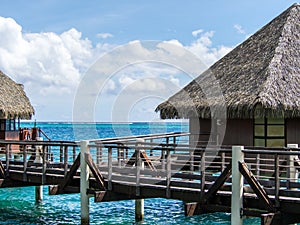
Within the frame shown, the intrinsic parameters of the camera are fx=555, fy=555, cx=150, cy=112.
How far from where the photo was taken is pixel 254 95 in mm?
14914

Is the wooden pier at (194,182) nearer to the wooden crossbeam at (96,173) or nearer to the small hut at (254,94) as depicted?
the wooden crossbeam at (96,173)

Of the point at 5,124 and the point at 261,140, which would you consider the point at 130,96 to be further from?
the point at 5,124

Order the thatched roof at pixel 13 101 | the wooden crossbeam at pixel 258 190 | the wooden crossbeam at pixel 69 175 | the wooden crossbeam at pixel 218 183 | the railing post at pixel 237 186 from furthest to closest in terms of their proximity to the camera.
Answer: the thatched roof at pixel 13 101, the wooden crossbeam at pixel 69 175, the wooden crossbeam at pixel 218 183, the railing post at pixel 237 186, the wooden crossbeam at pixel 258 190

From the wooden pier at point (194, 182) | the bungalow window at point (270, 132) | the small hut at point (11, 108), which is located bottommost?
the wooden pier at point (194, 182)

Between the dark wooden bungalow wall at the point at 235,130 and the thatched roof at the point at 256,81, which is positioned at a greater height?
the thatched roof at the point at 256,81

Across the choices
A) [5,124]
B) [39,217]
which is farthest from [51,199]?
[5,124]

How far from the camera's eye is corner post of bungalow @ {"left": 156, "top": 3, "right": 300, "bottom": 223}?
48.8 ft

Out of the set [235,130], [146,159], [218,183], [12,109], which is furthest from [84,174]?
[12,109]

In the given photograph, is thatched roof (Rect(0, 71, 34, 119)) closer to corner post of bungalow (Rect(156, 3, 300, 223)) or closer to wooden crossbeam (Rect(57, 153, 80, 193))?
corner post of bungalow (Rect(156, 3, 300, 223))

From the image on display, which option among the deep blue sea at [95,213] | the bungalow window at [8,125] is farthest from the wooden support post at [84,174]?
the bungalow window at [8,125]

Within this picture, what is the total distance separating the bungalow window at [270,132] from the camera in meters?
15.6

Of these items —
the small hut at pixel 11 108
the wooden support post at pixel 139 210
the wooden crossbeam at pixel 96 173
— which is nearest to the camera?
the wooden crossbeam at pixel 96 173

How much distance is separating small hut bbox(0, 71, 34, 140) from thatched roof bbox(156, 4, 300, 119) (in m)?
8.05

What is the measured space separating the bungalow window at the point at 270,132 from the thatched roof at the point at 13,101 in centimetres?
1144
